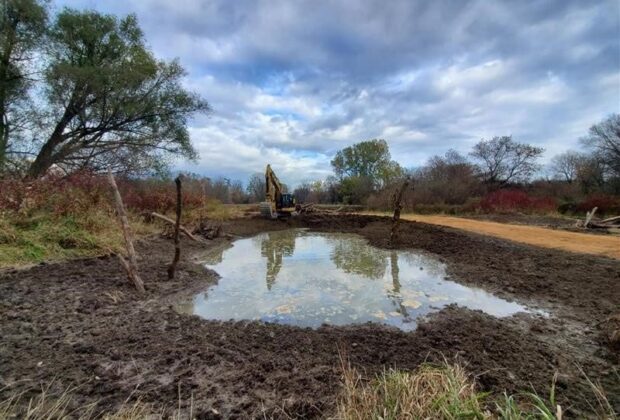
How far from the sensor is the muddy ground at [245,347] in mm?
3178

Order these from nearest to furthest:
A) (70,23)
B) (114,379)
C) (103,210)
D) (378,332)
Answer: (114,379), (378,332), (103,210), (70,23)

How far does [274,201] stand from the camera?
23.3m

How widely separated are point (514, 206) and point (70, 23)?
2973 cm

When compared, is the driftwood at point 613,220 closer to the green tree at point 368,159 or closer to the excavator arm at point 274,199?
the excavator arm at point 274,199

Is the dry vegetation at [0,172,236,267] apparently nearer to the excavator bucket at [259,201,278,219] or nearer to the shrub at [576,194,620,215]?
the excavator bucket at [259,201,278,219]

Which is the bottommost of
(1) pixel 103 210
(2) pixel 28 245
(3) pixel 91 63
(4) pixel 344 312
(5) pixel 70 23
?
(4) pixel 344 312

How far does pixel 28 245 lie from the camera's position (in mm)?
7918

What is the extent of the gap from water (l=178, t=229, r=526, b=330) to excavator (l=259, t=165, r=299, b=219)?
34.2ft

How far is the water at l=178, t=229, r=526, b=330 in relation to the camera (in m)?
5.86

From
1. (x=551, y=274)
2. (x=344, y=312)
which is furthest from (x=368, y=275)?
(x=551, y=274)

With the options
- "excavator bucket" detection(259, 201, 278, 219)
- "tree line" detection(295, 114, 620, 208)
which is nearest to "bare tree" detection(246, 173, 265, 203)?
"tree line" detection(295, 114, 620, 208)

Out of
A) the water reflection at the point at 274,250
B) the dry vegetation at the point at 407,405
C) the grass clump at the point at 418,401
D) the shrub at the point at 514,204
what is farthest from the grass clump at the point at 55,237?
the shrub at the point at 514,204

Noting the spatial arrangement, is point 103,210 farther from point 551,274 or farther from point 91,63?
point 551,274

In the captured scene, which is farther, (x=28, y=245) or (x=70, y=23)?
(x=70, y=23)
